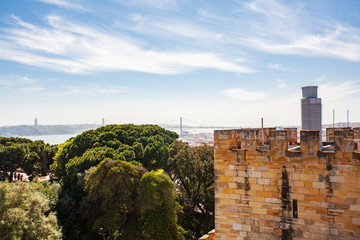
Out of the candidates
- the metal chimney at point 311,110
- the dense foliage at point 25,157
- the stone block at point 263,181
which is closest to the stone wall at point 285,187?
the stone block at point 263,181

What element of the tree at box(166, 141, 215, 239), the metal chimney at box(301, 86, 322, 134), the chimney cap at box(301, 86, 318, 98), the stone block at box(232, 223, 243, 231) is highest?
the chimney cap at box(301, 86, 318, 98)

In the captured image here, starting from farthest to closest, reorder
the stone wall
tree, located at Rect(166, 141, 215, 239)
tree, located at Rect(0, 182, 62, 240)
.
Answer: tree, located at Rect(166, 141, 215, 239) < tree, located at Rect(0, 182, 62, 240) < the stone wall

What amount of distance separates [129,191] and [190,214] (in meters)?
6.73

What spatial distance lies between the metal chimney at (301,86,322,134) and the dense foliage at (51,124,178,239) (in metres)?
10.7

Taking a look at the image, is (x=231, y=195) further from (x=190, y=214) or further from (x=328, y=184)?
(x=190, y=214)

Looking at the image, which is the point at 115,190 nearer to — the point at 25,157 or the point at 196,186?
the point at 196,186

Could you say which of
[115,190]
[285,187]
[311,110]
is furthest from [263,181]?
[311,110]

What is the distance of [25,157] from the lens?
27.2 m

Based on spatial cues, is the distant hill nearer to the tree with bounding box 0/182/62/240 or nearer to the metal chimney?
the tree with bounding box 0/182/62/240

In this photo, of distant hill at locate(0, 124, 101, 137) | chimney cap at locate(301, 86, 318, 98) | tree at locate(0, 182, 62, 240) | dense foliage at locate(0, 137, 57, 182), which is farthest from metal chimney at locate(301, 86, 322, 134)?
distant hill at locate(0, 124, 101, 137)

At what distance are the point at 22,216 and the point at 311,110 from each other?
18.1 metres

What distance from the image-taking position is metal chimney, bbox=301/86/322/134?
1716 centimetres

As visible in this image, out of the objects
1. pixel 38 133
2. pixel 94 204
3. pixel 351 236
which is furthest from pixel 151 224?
pixel 38 133

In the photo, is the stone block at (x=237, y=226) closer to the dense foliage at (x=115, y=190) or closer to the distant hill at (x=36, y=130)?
the dense foliage at (x=115, y=190)
